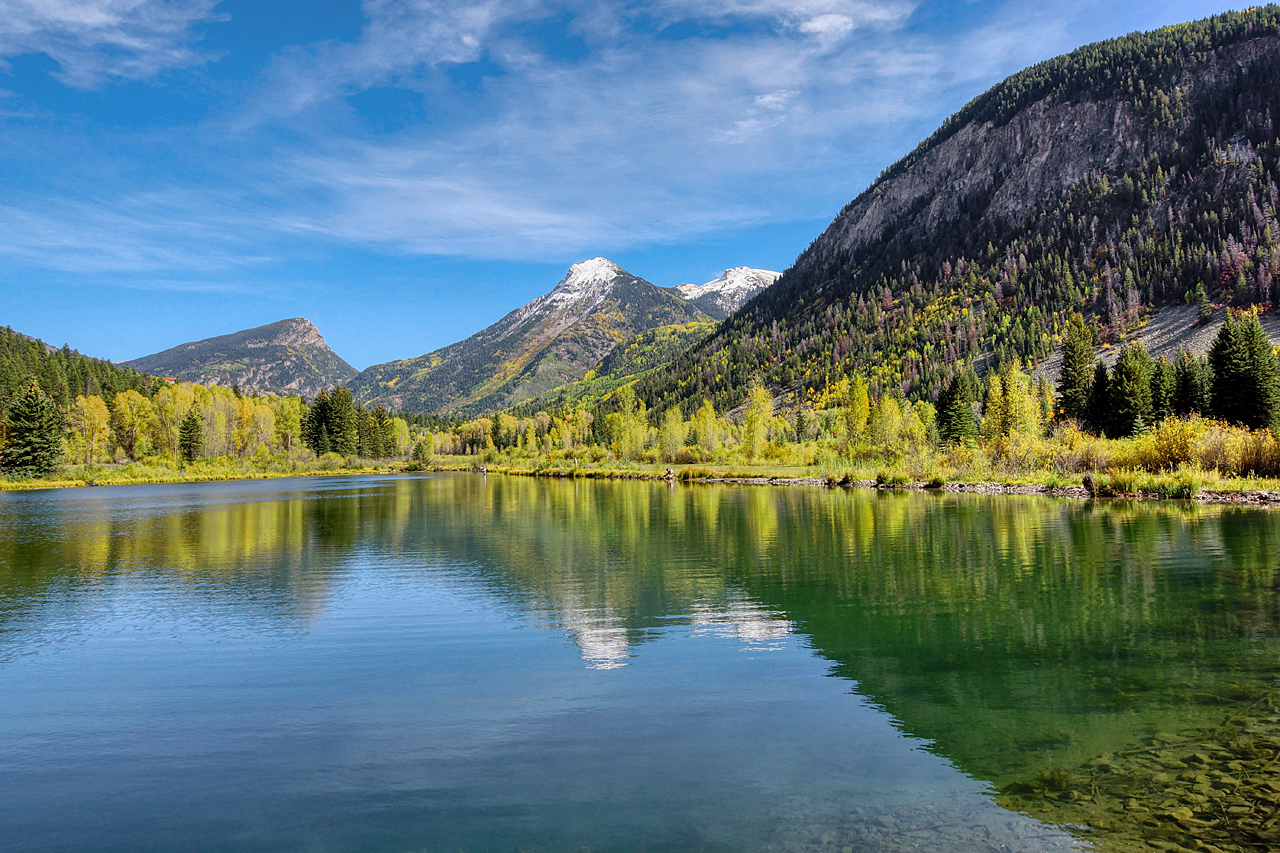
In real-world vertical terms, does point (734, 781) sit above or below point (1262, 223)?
below

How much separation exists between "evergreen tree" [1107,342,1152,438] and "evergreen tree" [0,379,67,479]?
13303cm

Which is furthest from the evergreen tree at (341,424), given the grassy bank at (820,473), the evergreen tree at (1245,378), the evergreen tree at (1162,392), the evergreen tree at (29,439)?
the evergreen tree at (1245,378)

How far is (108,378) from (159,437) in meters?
35.1

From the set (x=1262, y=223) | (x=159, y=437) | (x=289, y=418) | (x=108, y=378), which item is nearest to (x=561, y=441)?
(x=289, y=418)

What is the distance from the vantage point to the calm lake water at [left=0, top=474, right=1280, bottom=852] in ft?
25.1

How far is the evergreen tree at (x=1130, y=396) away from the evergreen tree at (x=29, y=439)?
133 metres

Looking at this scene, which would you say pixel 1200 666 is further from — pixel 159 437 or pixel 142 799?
pixel 159 437

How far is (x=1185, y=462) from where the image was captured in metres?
46.1

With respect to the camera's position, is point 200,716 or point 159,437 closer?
point 200,716

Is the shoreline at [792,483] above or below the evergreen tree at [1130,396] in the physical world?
below

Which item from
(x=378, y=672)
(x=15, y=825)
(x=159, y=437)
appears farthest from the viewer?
(x=159, y=437)

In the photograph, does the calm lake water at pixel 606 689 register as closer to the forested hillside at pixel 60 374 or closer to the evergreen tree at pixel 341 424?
the forested hillside at pixel 60 374

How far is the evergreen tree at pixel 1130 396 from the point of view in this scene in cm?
7138

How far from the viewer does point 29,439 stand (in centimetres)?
9288
